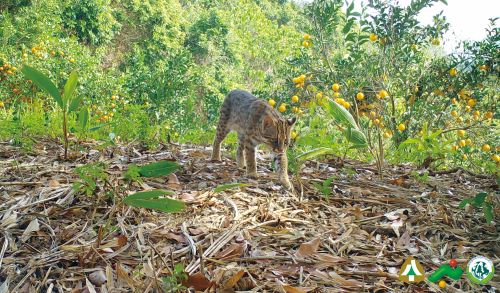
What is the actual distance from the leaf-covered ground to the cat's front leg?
0.08 metres

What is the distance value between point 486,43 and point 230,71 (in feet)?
62.5

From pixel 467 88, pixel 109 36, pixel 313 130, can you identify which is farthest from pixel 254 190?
pixel 109 36

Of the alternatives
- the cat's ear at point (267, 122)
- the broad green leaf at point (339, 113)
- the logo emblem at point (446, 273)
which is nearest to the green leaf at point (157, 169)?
the logo emblem at point (446, 273)

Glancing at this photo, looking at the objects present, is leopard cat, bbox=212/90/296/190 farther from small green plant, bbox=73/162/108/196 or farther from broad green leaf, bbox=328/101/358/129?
small green plant, bbox=73/162/108/196

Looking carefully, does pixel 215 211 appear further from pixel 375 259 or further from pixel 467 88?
pixel 467 88

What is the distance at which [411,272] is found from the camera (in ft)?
8.12

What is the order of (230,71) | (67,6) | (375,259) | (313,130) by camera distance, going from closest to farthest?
(375,259) < (313,130) < (67,6) < (230,71)

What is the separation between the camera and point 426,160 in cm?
493

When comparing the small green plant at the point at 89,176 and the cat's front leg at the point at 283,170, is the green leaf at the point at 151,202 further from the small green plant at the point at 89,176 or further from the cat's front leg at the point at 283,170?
the cat's front leg at the point at 283,170

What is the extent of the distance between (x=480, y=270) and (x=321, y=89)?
14.8 ft

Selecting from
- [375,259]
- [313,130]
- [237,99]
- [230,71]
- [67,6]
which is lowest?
[375,259]

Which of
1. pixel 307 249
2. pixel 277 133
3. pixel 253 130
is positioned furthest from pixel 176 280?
pixel 253 130

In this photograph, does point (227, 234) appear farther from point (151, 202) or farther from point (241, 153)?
point (241, 153)

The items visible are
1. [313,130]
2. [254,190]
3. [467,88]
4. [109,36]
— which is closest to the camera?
[254,190]
